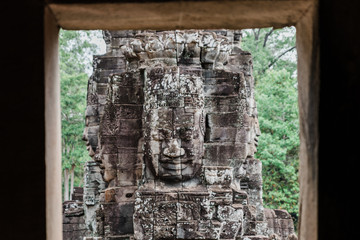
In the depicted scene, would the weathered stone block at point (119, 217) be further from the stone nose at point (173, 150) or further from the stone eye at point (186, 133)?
the stone eye at point (186, 133)

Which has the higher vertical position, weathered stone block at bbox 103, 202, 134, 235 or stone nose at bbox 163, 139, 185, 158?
stone nose at bbox 163, 139, 185, 158

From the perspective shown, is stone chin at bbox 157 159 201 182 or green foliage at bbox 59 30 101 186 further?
green foliage at bbox 59 30 101 186

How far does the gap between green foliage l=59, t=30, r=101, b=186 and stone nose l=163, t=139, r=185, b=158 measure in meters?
15.2

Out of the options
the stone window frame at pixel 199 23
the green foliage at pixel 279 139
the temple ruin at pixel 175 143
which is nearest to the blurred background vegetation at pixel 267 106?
the green foliage at pixel 279 139

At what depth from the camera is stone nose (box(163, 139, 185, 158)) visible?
8.29 m

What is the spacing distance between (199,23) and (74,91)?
21760mm

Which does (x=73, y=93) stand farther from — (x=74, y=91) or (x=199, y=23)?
(x=199, y=23)

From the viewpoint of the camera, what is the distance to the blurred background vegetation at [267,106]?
1948cm

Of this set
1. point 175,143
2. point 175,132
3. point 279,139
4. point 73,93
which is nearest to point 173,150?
point 175,143
